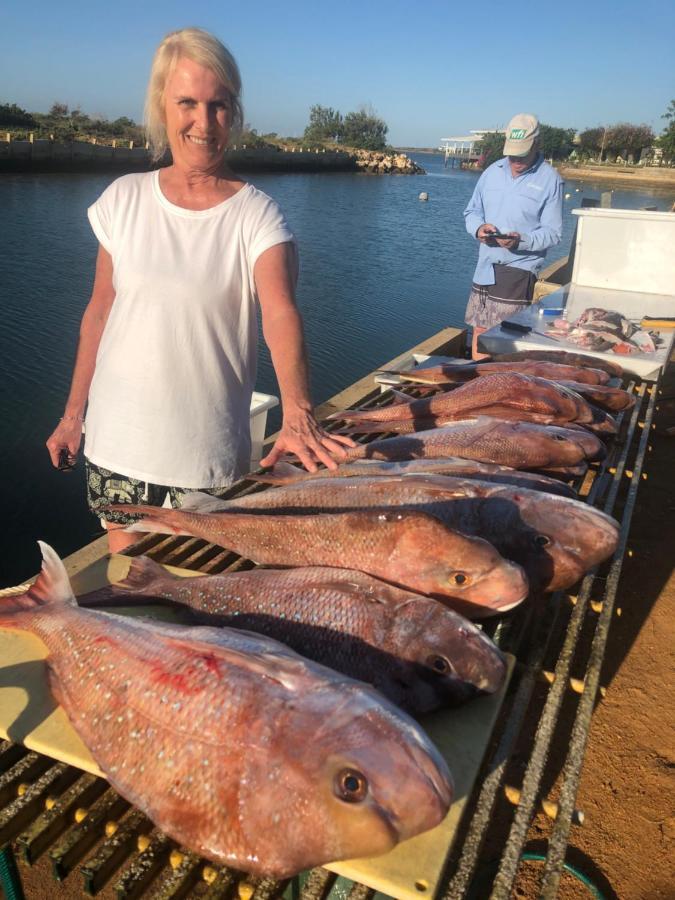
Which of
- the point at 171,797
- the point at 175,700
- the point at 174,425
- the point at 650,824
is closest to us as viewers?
the point at 171,797

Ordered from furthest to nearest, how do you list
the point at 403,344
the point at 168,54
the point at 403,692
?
the point at 403,344
the point at 168,54
the point at 403,692

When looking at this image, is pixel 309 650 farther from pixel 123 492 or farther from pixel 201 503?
pixel 123 492

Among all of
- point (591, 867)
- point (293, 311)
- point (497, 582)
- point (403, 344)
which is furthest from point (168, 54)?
point (403, 344)

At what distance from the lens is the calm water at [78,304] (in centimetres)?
844

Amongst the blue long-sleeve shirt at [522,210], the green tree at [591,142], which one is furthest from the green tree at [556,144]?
the blue long-sleeve shirt at [522,210]

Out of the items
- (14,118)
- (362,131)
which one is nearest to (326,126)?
(362,131)

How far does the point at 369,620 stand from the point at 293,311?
131 centimetres

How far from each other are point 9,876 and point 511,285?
21.8 feet

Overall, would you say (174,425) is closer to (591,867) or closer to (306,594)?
(306,594)

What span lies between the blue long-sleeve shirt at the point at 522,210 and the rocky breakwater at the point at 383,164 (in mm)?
78987

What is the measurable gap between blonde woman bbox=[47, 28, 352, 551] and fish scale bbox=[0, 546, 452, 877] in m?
0.96

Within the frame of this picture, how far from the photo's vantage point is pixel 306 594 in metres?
1.96

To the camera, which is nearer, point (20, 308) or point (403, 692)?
point (403, 692)

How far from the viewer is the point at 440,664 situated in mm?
1709
